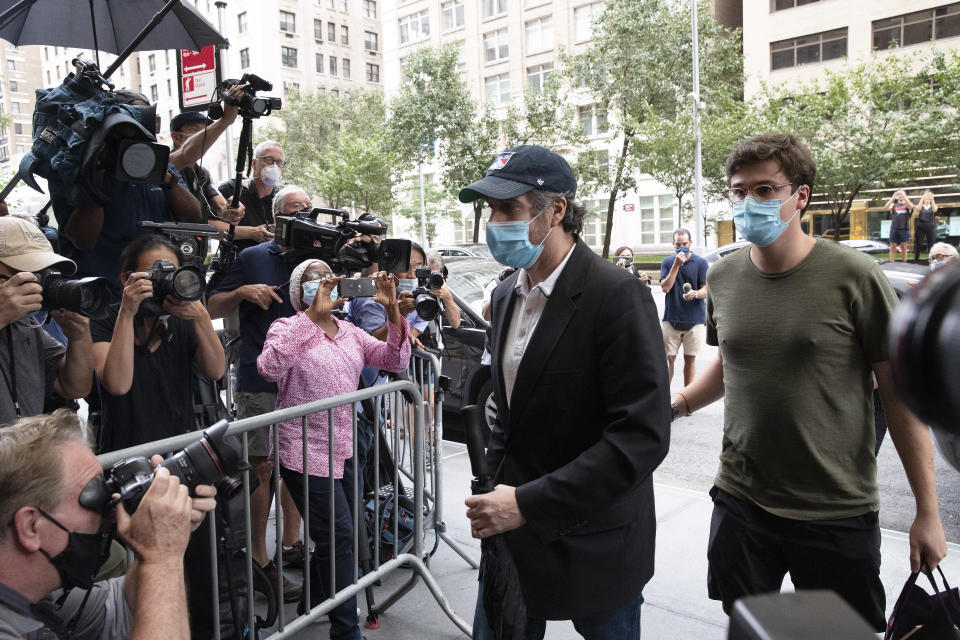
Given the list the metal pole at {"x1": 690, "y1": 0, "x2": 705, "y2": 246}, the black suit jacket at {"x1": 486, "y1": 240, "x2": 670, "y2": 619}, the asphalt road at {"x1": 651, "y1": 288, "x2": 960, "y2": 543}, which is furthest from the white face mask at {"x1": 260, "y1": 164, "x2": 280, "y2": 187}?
the metal pole at {"x1": 690, "y1": 0, "x2": 705, "y2": 246}

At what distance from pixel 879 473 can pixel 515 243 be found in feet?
16.7

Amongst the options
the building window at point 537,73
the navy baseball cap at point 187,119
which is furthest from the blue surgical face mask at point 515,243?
the building window at point 537,73

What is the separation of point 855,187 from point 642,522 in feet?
87.9

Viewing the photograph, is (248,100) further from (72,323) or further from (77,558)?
→ (77,558)

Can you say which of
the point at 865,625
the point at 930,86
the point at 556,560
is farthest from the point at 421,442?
the point at 930,86

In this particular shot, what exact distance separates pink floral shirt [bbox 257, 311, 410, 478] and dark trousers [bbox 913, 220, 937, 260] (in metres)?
18.1

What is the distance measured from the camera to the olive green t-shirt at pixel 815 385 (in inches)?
94.1

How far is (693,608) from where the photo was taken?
151 inches

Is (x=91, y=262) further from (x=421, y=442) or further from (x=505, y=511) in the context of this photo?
(x=505, y=511)

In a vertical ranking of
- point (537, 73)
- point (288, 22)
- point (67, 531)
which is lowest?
point (67, 531)

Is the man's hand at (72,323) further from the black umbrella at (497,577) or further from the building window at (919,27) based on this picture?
the building window at (919,27)

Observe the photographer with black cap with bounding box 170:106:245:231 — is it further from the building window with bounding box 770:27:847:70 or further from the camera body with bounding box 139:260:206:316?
the building window with bounding box 770:27:847:70

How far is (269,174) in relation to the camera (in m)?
5.51

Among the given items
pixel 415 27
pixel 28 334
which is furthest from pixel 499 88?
pixel 28 334
